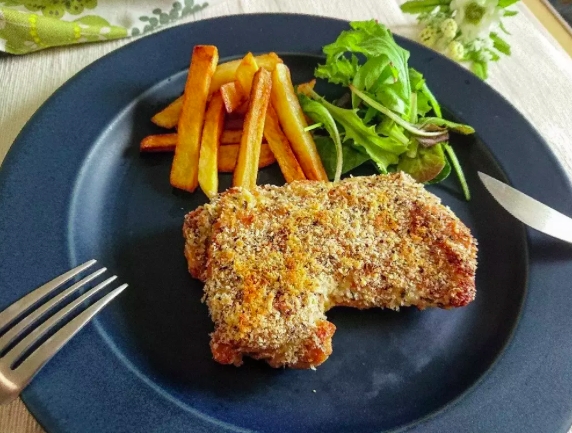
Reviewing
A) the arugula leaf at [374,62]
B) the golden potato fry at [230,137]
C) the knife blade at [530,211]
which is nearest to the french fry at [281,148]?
the golden potato fry at [230,137]

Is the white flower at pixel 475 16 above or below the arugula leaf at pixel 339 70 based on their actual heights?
above

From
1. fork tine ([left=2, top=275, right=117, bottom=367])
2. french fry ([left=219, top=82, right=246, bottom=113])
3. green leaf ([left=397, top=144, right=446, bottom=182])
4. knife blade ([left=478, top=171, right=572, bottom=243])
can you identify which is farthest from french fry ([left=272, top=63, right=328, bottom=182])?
fork tine ([left=2, top=275, right=117, bottom=367])

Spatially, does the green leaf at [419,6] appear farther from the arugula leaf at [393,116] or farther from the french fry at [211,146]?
the french fry at [211,146]

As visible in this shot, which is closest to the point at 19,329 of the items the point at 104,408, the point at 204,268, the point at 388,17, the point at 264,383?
the point at 104,408

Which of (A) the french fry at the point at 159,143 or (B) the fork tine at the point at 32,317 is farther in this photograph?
(A) the french fry at the point at 159,143

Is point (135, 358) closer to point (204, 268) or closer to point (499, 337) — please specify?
point (204, 268)

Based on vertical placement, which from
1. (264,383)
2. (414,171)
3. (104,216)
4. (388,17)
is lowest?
(264,383)

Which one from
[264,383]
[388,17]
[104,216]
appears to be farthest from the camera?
[388,17]
